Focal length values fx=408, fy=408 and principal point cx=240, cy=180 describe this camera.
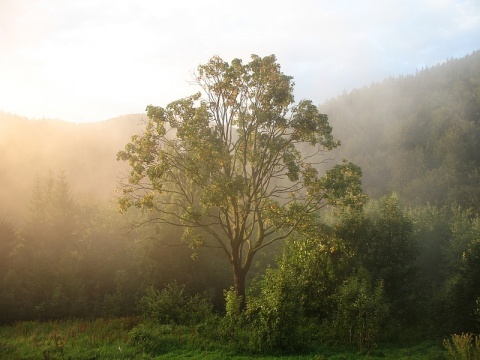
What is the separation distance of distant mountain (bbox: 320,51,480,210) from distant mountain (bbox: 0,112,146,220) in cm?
5146

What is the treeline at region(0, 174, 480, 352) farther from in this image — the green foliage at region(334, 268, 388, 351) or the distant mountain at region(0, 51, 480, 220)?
the distant mountain at region(0, 51, 480, 220)

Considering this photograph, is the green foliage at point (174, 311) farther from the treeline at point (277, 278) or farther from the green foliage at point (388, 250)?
the green foliage at point (388, 250)

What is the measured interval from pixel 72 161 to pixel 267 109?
226 feet

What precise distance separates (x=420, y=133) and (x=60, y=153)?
7787 centimetres

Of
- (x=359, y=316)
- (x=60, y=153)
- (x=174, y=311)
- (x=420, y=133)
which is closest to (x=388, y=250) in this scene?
(x=359, y=316)

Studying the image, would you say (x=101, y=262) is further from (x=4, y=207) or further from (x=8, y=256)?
(x=4, y=207)

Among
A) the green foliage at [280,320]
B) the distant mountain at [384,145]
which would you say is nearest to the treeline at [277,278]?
the green foliage at [280,320]

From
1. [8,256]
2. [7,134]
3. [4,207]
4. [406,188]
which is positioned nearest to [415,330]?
[8,256]

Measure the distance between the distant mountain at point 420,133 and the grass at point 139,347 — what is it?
44.6 meters

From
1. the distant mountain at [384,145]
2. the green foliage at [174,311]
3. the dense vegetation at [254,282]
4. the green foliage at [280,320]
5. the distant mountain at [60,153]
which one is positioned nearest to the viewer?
the green foliage at [280,320]

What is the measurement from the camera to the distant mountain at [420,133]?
243 feet

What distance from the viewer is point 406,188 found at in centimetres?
7712

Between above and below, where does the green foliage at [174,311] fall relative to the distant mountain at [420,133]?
below

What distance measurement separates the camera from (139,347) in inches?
651
